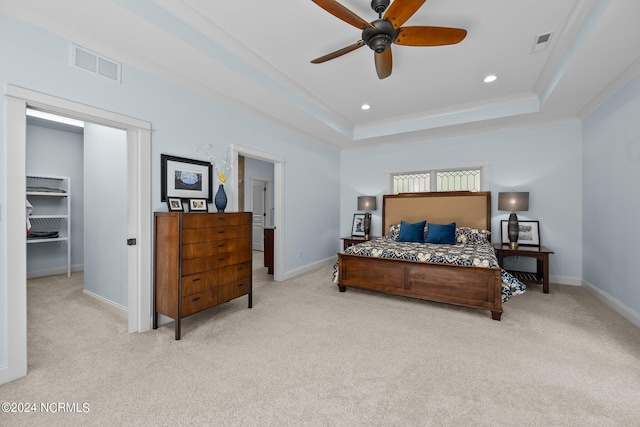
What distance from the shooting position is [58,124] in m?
4.50

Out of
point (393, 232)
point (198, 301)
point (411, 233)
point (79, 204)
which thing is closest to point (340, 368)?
point (198, 301)

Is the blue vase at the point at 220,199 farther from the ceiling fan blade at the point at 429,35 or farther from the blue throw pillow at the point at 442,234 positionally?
the blue throw pillow at the point at 442,234

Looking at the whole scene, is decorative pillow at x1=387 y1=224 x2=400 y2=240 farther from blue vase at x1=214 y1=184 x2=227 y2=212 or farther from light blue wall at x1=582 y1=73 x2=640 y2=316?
blue vase at x1=214 y1=184 x2=227 y2=212

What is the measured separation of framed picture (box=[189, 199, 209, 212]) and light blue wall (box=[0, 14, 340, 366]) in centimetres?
29

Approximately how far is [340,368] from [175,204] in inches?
88.1

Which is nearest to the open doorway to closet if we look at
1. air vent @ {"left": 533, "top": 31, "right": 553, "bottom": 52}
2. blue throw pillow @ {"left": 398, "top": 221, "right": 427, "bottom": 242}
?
blue throw pillow @ {"left": 398, "top": 221, "right": 427, "bottom": 242}

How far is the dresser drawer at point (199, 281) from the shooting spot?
2.53 m

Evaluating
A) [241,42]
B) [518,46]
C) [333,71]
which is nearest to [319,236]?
[333,71]

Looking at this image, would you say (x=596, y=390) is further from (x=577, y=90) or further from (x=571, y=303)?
(x=577, y=90)

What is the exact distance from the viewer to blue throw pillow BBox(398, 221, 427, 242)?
4465 millimetres

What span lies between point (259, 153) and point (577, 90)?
4031 millimetres

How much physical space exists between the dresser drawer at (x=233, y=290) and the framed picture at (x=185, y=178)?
1.03m

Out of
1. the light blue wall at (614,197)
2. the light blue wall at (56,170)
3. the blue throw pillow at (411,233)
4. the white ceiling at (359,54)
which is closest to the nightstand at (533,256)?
the light blue wall at (614,197)

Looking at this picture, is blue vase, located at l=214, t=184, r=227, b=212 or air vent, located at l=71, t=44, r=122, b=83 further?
blue vase, located at l=214, t=184, r=227, b=212
